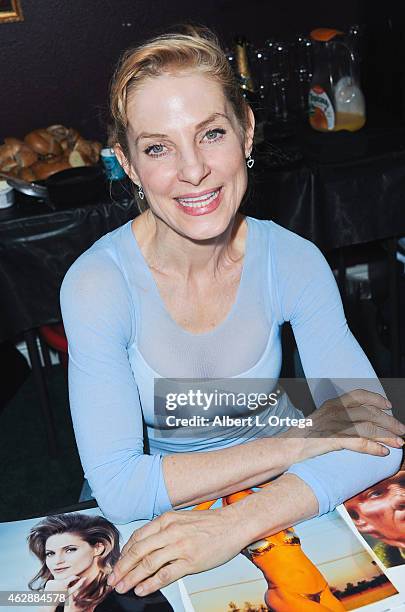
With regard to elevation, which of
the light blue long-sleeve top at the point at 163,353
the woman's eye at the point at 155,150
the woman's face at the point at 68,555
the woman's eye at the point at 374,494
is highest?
the woman's eye at the point at 155,150

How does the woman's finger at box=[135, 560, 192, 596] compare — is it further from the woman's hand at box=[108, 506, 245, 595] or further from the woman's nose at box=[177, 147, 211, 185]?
the woman's nose at box=[177, 147, 211, 185]

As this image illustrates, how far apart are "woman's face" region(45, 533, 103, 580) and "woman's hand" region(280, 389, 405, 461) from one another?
340 millimetres

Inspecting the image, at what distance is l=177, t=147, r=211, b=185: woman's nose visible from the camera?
1230 millimetres

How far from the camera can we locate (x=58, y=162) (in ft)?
8.14

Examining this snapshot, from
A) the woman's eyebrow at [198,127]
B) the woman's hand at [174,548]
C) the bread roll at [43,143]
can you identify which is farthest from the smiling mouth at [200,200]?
the bread roll at [43,143]

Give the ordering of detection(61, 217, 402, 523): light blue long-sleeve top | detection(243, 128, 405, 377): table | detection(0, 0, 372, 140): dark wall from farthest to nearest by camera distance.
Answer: detection(0, 0, 372, 140): dark wall → detection(243, 128, 405, 377): table → detection(61, 217, 402, 523): light blue long-sleeve top

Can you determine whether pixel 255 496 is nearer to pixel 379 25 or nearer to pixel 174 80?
pixel 174 80

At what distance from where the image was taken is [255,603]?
93 centimetres

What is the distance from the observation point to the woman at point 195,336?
1.09 meters

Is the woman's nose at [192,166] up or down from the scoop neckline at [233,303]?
up

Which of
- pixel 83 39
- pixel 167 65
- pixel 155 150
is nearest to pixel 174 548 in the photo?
pixel 155 150

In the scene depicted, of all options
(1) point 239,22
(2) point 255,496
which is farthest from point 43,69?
(2) point 255,496

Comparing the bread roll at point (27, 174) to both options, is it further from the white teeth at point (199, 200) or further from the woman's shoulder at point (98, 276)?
the white teeth at point (199, 200)

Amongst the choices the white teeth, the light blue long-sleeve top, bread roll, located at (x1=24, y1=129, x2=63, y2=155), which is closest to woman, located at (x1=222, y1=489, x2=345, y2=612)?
the light blue long-sleeve top
